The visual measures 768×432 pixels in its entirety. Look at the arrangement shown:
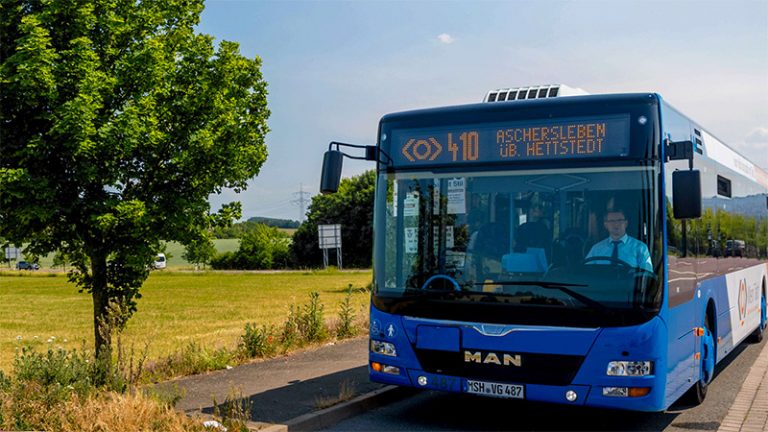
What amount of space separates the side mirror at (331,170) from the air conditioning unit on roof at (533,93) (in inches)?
72.2

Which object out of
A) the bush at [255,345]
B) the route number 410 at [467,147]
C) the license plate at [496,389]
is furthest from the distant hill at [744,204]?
the bush at [255,345]

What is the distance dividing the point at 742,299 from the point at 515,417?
207 inches

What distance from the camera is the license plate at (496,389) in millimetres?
7024

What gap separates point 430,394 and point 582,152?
3.89 meters

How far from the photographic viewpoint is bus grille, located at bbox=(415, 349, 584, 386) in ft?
22.6

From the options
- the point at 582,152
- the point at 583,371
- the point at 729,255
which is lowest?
the point at 583,371

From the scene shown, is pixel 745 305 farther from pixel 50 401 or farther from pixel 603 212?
pixel 50 401

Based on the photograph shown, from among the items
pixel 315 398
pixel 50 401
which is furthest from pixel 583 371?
pixel 50 401

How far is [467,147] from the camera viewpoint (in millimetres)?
7613

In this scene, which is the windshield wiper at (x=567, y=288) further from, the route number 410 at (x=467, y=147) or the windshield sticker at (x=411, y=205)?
the route number 410 at (x=467, y=147)

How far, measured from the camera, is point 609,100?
7.14 meters

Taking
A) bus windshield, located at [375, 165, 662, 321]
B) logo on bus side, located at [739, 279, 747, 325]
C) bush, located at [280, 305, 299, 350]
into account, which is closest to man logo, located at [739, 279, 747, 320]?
logo on bus side, located at [739, 279, 747, 325]

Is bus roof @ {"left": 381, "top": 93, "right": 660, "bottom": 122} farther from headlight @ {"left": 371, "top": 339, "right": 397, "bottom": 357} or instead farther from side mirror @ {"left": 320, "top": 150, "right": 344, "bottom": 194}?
headlight @ {"left": 371, "top": 339, "right": 397, "bottom": 357}

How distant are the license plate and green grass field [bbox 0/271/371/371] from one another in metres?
6.02
